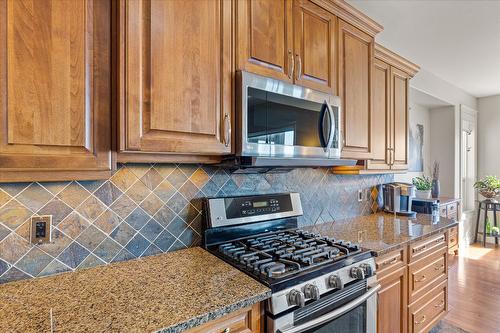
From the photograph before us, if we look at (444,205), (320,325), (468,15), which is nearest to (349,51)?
(468,15)

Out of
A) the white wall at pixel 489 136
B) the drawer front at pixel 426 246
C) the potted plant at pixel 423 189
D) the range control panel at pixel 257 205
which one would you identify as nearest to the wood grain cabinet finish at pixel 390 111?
the drawer front at pixel 426 246

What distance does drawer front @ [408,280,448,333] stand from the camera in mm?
1930

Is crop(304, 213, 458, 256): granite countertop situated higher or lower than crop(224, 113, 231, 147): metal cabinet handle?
lower

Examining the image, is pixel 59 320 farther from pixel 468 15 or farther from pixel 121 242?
pixel 468 15

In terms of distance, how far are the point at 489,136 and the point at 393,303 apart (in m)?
5.08

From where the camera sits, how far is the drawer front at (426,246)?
1900 mm

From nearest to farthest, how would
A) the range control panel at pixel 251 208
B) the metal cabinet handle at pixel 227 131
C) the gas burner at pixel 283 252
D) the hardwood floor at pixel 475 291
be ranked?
the gas burner at pixel 283 252 < the metal cabinet handle at pixel 227 131 < the range control panel at pixel 251 208 < the hardwood floor at pixel 475 291

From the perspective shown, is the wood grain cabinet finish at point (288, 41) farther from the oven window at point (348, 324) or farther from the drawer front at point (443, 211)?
the drawer front at point (443, 211)

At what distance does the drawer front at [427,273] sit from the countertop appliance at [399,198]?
1.66 feet

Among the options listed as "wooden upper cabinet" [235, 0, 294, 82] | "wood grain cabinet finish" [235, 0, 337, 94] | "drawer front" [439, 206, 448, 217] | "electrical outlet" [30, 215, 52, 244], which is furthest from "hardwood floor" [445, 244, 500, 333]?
"electrical outlet" [30, 215, 52, 244]

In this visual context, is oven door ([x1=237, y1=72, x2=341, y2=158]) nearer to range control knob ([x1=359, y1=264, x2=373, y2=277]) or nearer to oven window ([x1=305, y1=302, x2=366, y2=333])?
range control knob ([x1=359, y1=264, x2=373, y2=277])

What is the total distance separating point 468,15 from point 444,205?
220 cm

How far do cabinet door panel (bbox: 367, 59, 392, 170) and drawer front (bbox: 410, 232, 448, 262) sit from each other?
68 centimetres

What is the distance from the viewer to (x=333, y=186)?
2.34m
